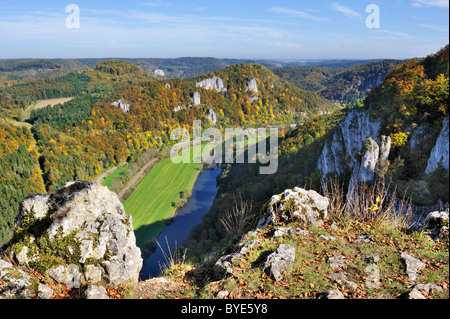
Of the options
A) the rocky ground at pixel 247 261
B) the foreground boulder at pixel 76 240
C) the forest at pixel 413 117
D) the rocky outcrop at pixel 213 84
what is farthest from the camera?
the rocky outcrop at pixel 213 84

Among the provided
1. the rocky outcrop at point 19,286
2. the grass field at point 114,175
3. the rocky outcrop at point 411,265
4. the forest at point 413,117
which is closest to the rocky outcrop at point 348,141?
the forest at point 413,117

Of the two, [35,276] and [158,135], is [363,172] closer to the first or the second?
[35,276]

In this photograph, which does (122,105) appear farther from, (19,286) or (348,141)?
(19,286)

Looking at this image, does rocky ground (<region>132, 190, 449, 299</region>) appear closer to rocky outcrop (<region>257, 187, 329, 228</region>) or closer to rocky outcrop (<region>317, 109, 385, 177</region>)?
rocky outcrop (<region>257, 187, 329, 228</region>)

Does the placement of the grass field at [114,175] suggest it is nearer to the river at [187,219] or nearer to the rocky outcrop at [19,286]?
the river at [187,219]

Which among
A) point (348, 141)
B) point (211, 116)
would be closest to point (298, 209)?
point (348, 141)
